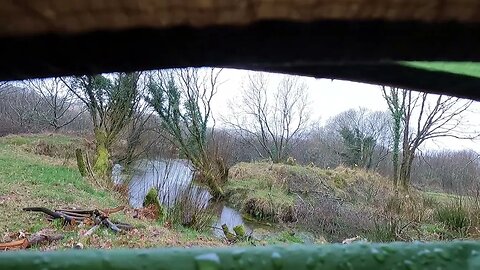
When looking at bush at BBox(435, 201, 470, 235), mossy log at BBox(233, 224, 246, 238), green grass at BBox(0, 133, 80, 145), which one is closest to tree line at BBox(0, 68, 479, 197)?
green grass at BBox(0, 133, 80, 145)

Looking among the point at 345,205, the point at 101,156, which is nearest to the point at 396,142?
the point at 345,205

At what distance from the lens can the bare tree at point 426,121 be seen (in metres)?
9.27

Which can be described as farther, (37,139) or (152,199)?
(37,139)

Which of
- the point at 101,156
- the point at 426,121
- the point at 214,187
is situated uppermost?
the point at 426,121

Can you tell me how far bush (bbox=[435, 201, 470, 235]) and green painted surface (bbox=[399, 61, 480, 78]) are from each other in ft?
21.0

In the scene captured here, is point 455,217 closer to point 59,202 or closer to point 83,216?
point 83,216

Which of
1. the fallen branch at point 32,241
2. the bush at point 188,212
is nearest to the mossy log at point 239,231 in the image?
the bush at point 188,212

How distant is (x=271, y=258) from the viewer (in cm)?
18

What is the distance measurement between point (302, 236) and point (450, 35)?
6951mm

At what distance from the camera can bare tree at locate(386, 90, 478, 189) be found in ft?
30.4

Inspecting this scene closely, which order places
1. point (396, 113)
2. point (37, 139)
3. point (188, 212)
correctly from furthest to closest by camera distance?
1. point (37, 139)
2. point (396, 113)
3. point (188, 212)

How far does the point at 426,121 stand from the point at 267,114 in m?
3.99

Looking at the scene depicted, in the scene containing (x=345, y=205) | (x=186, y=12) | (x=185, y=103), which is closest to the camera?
(x=186, y=12)

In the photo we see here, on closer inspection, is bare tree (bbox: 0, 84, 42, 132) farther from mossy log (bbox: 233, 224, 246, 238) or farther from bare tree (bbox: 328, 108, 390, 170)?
mossy log (bbox: 233, 224, 246, 238)
